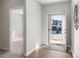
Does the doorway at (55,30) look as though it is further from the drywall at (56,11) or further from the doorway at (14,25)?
the doorway at (14,25)

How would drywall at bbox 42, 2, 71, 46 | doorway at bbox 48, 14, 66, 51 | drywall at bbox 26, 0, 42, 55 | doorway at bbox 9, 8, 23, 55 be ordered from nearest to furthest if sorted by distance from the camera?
drywall at bbox 26, 0, 42, 55, doorway at bbox 9, 8, 23, 55, drywall at bbox 42, 2, 71, 46, doorway at bbox 48, 14, 66, 51

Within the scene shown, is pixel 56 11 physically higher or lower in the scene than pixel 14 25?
higher

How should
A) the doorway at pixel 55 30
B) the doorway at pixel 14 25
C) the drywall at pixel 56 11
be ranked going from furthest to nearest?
the doorway at pixel 55 30
the drywall at pixel 56 11
the doorway at pixel 14 25

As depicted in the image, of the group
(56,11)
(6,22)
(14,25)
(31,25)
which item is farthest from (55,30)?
(6,22)

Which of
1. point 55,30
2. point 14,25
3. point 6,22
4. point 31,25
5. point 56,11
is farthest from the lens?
point 55,30

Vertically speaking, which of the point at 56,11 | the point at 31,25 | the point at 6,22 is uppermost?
the point at 56,11

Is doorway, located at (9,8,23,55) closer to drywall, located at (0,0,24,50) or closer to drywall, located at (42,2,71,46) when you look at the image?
drywall, located at (0,0,24,50)

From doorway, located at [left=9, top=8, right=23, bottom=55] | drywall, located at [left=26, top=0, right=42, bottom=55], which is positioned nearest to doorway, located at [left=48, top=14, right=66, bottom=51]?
drywall, located at [left=26, top=0, right=42, bottom=55]

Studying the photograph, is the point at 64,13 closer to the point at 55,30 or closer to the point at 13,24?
the point at 55,30

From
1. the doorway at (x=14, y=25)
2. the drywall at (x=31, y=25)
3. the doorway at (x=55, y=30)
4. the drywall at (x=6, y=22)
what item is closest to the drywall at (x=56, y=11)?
the doorway at (x=55, y=30)

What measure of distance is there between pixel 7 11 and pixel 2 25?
71 cm

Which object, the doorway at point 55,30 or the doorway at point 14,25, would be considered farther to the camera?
the doorway at point 55,30

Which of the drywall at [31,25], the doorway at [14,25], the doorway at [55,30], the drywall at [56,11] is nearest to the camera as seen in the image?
the drywall at [31,25]

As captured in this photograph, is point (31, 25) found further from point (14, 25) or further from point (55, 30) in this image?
point (55, 30)
